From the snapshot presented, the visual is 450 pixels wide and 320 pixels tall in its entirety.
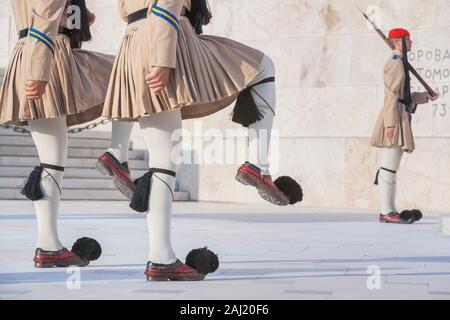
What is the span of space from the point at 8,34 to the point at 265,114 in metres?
13.8

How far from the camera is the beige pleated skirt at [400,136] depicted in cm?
987

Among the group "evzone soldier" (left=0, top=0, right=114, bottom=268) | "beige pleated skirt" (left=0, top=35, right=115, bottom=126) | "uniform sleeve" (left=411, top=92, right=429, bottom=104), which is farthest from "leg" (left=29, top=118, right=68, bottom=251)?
"uniform sleeve" (left=411, top=92, right=429, bottom=104)

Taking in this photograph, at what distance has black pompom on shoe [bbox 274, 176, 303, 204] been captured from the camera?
460 centimetres

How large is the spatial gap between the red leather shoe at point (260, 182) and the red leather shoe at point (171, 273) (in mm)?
548

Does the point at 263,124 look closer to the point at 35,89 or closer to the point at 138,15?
the point at 138,15

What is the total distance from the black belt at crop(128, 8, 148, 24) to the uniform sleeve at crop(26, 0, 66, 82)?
1.56ft

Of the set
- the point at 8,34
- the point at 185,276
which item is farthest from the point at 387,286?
the point at 8,34

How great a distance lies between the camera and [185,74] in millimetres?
4480

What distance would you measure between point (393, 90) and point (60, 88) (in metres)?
5.47

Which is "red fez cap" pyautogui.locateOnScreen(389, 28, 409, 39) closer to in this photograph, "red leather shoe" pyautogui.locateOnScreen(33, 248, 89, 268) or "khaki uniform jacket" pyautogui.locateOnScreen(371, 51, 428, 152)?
"khaki uniform jacket" pyautogui.locateOnScreen(371, 51, 428, 152)

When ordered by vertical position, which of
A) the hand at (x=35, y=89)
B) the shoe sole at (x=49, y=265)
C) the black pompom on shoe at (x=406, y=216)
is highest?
the hand at (x=35, y=89)

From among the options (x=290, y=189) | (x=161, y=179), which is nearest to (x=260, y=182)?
(x=290, y=189)

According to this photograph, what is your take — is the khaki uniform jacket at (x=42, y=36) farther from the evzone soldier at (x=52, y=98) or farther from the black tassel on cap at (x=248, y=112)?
the black tassel on cap at (x=248, y=112)

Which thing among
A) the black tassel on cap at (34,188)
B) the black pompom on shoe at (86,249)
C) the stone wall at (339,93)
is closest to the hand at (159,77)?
the black tassel on cap at (34,188)
